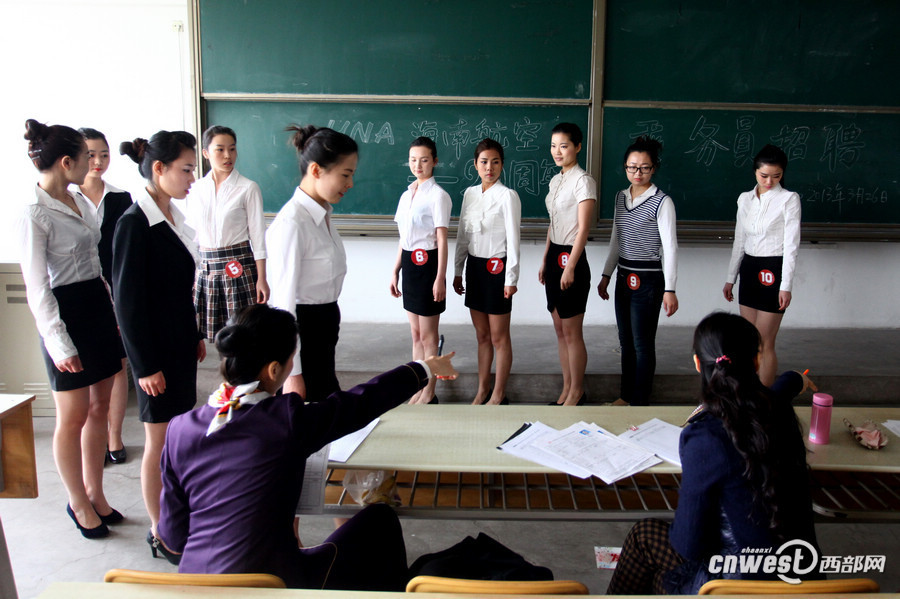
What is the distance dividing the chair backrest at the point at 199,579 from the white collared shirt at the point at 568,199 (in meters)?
2.50

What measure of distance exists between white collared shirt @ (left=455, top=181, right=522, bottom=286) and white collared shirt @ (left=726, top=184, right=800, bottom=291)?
1199mm

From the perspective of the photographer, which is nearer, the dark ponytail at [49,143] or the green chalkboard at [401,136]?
the dark ponytail at [49,143]

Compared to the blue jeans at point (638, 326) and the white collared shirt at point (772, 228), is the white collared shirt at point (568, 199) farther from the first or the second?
the white collared shirt at point (772, 228)

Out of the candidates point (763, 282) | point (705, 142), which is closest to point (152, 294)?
point (763, 282)

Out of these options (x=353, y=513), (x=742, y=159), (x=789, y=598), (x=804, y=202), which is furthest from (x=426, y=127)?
(x=789, y=598)

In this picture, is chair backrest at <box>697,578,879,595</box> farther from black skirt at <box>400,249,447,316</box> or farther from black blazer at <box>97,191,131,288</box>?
black blazer at <box>97,191,131,288</box>

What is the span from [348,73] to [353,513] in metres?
3.21

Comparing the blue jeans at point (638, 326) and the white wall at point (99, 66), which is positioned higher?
the white wall at point (99, 66)

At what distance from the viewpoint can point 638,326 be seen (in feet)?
10.6

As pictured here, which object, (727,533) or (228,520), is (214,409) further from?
(727,533)

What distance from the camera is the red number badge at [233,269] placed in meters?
3.19

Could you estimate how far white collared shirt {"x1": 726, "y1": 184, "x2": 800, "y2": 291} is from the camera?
3.20 metres

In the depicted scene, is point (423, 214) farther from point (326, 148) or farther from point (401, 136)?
point (326, 148)

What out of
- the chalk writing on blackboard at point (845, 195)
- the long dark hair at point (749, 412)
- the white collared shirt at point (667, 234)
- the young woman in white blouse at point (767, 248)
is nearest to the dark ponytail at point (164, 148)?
the long dark hair at point (749, 412)
